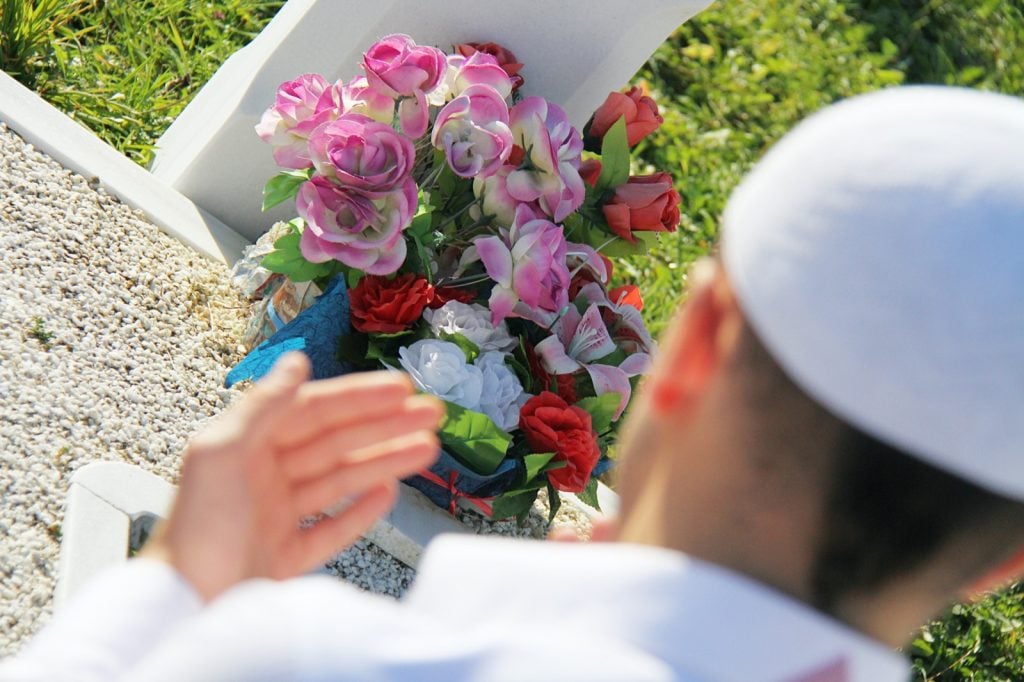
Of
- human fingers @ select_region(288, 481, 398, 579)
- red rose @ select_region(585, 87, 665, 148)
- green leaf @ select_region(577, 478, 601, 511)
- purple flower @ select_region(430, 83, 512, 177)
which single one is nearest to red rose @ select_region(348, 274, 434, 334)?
purple flower @ select_region(430, 83, 512, 177)

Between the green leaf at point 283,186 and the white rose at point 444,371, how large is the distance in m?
0.49

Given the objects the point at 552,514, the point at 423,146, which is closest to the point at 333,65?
the point at 423,146

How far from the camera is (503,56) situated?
2.84 metres

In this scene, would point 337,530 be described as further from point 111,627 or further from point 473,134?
point 473,134

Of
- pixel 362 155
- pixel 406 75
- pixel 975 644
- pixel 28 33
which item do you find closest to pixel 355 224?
pixel 362 155

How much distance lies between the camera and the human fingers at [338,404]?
3.30ft

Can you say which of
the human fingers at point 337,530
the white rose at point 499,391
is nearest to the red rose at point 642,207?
the white rose at point 499,391

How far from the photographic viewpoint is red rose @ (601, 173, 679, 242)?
8.87 feet

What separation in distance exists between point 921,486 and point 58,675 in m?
0.68

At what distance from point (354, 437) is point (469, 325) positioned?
1.41 metres

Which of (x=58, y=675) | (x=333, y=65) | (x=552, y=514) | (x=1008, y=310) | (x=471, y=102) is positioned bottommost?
(x=552, y=514)

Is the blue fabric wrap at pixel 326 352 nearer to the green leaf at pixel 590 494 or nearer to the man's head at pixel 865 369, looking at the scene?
the green leaf at pixel 590 494

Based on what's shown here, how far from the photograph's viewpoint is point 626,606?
2.66ft

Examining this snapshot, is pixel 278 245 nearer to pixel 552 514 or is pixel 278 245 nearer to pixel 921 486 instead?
pixel 552 514
